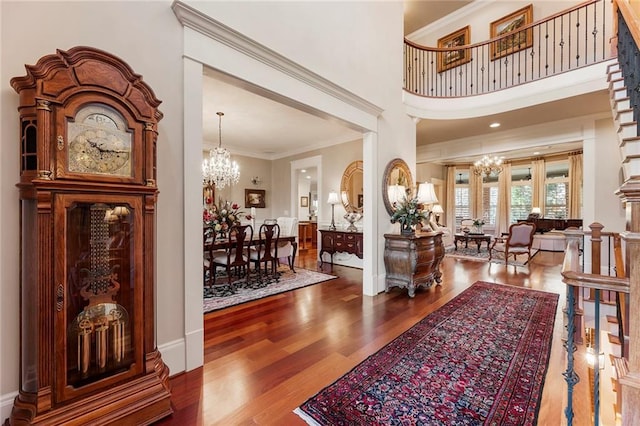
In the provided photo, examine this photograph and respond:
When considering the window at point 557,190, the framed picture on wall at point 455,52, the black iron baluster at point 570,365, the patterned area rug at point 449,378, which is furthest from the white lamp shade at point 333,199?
the window at point 557,190

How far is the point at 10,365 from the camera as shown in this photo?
4.41ft

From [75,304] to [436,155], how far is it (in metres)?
7.28

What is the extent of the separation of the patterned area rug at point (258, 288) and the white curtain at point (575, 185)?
29.3ft

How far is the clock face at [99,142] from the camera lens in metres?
1.32

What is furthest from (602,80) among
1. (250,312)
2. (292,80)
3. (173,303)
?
(173,303)

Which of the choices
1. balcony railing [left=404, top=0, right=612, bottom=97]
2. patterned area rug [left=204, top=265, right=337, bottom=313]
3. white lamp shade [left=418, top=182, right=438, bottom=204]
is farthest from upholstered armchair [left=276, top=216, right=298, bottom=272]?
balcony railing [left=404, top=0, right=612, bottom=97]

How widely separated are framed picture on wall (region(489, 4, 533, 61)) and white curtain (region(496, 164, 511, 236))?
5384 millimetres

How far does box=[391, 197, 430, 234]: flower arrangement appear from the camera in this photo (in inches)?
146

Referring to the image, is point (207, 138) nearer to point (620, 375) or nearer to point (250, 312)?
point (250, 312)

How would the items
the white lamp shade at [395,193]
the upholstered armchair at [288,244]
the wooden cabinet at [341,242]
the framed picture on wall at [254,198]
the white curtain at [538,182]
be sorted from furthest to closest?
the white curtain at [538,182] < the framed picture on wall at [254,198] < the wooden cabinet at [341,242] < the upholstered armchair at [288,244] < the white lamp shade at [395,193]

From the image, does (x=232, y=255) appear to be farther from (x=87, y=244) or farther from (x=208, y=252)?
(x=87, y=244)

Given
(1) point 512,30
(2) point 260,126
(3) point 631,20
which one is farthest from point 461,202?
(3) point 631,20

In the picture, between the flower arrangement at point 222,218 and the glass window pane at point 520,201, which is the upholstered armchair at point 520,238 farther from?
the flower arrangement at point 222,218

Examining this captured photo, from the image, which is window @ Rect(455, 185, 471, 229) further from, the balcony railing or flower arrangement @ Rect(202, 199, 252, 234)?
flower arrangement @ Rect(202, 199, 252, 234)
